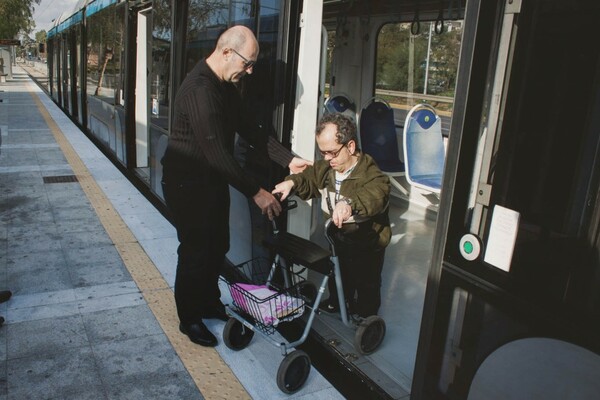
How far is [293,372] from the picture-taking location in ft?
8.77

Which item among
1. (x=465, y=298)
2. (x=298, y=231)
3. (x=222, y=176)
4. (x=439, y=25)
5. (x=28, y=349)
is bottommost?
(x=28, y=349)

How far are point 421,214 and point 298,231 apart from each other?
9.43 ft

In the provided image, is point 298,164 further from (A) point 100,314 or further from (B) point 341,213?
(A) point 100,314

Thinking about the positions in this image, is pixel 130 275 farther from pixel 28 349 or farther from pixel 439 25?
pixel 439 25

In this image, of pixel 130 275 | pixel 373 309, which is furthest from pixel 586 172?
pixel 130 275

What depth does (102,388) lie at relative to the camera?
104 inches

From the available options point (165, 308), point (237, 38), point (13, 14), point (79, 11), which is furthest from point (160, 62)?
point (13, 14)

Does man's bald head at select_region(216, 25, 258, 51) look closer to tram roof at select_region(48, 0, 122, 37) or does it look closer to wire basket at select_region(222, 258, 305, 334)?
wire basket at select_region(222, 258, 305, 334)

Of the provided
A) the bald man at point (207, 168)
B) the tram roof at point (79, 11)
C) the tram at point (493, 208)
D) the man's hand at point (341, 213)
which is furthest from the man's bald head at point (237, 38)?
the tram roof at point (79, 11)

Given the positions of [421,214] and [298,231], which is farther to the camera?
[421,214]

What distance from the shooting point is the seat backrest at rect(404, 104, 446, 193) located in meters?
5.49

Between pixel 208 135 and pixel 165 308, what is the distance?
1.47m

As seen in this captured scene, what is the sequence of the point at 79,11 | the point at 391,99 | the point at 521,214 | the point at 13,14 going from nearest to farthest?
the point at 521,214, the point at 391,99, the point at 79,11, the point at 13,14

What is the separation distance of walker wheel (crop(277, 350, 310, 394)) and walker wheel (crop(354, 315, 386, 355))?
0.32 m
